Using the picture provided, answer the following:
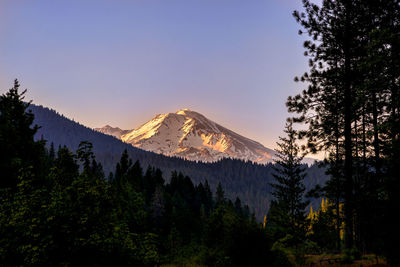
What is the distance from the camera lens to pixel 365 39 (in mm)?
15492

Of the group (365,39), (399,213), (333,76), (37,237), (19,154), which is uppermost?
(365,39)

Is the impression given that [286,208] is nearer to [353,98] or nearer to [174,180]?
[353,98]

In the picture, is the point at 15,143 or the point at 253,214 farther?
the point at 15,143

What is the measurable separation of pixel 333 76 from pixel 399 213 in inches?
315

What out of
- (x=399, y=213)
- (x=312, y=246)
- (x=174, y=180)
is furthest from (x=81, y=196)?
(x=174, y=180)

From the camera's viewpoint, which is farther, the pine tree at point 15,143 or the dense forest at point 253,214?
the pine tree at point 15,143

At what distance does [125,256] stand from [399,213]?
798 centimetres

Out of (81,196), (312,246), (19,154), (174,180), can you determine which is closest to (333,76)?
(312,246)

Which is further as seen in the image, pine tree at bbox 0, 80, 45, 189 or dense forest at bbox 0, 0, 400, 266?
pine tree at bbox 0, 80, 45, 189

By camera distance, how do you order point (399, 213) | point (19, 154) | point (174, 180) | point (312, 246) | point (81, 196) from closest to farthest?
point (81, 196) → point (399, 213) → point (19, 154) → point (312, 246) → point (174, 180)

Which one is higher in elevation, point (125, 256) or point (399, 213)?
point (399, 213)

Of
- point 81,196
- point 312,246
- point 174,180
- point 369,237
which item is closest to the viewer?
Answer: point 81,196

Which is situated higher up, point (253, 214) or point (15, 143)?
point (15, 143)

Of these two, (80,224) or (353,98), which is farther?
(353,98)
